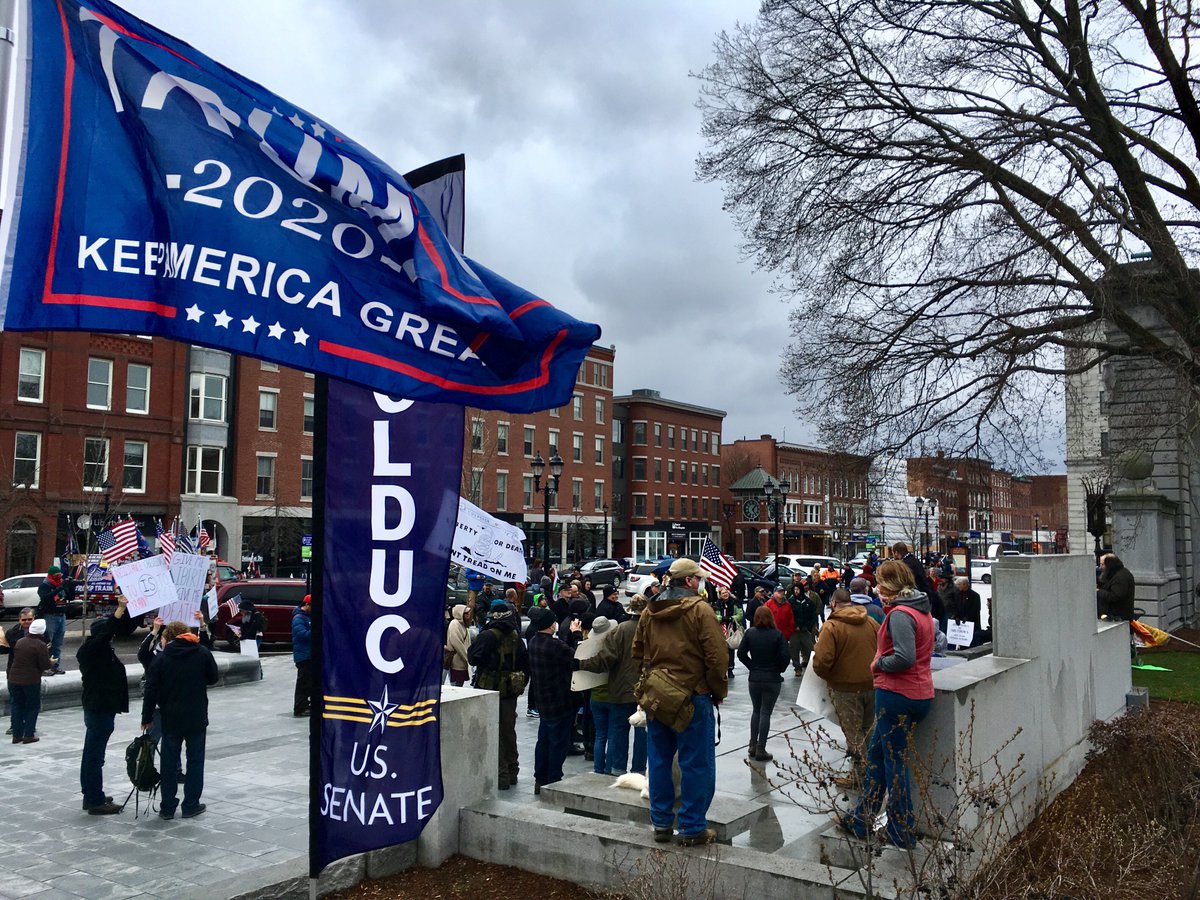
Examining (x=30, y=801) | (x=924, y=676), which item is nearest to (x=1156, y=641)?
(x=924, y=676)

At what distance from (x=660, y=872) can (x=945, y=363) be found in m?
16.2

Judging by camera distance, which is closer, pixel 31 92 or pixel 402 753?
pixel 31 92

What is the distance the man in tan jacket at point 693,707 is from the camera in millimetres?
5875

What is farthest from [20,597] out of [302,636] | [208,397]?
[302,636]

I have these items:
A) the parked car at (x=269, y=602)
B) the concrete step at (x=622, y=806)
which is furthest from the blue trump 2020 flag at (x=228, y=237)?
the parked car at (x=269, y=602)

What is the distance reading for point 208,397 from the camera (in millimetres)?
46688

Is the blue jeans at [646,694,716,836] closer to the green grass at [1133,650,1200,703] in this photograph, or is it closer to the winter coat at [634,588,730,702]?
the winter coat at [634,588,730,702]

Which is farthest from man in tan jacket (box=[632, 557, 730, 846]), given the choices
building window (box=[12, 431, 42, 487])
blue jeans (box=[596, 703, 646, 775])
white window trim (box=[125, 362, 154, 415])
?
white window trim (box=[125, 362, 154, 415])

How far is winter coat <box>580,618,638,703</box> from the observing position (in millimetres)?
9117

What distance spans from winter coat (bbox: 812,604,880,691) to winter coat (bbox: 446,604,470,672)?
219 inches

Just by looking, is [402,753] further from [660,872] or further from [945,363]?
[945,363]

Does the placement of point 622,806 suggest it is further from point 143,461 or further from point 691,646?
point 143,461

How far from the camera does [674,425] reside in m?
76.8

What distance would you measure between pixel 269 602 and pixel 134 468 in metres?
22.9
